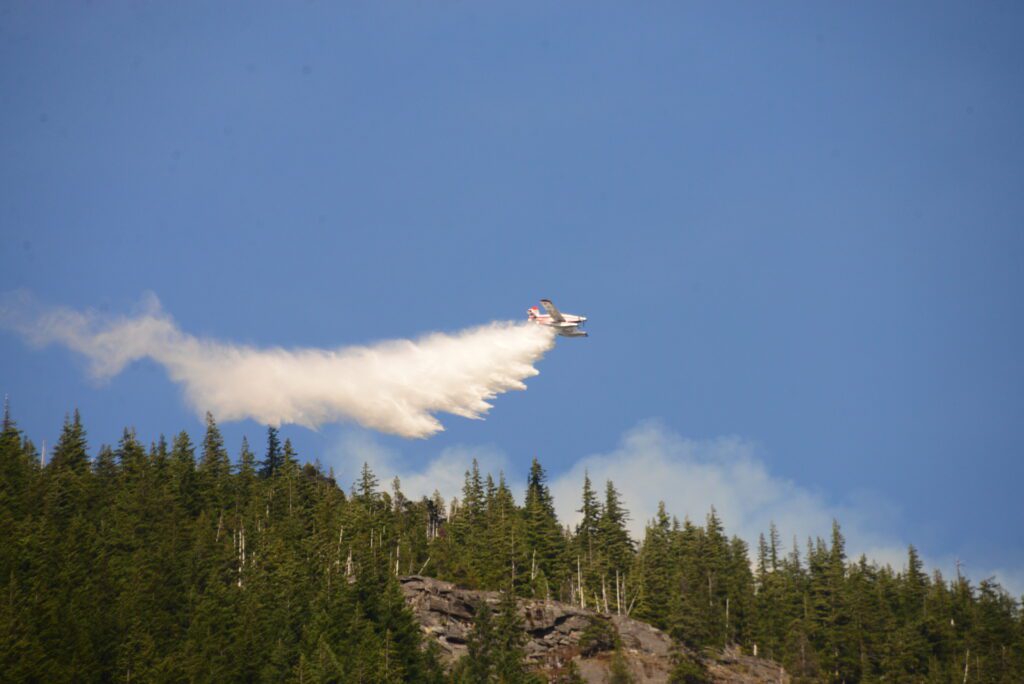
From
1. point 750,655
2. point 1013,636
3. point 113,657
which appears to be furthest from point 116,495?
point 1013,636

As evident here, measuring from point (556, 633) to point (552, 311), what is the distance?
2616 cm

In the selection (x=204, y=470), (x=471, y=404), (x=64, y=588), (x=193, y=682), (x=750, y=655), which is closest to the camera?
(x=193, y=682)

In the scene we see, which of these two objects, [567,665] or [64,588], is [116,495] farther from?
[567,665]

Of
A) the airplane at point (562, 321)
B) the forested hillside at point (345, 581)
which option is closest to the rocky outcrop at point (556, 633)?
the forested hillside at point (345, 581)

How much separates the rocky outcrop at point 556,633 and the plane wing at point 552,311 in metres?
22.9

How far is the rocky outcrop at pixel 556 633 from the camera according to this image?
95.3 metres

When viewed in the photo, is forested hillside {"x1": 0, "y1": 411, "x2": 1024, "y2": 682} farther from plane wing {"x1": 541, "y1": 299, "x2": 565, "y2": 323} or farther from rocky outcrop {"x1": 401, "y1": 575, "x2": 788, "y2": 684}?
plane wing {"x1": 541, "y1": 299, "x2": 565, "y2": 323}

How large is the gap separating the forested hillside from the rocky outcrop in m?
2.11

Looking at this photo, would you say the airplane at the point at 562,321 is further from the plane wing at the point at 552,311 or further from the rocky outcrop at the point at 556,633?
the rocky outcrop at the point at 556,633

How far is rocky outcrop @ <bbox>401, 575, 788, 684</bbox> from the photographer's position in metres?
95.3

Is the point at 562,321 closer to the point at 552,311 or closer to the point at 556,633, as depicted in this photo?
the point at 552,311

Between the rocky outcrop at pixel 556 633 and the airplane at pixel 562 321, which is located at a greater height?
the airplane at pixel 562 321

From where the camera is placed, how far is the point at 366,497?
11631 cm

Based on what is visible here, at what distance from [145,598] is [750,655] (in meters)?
51.7
